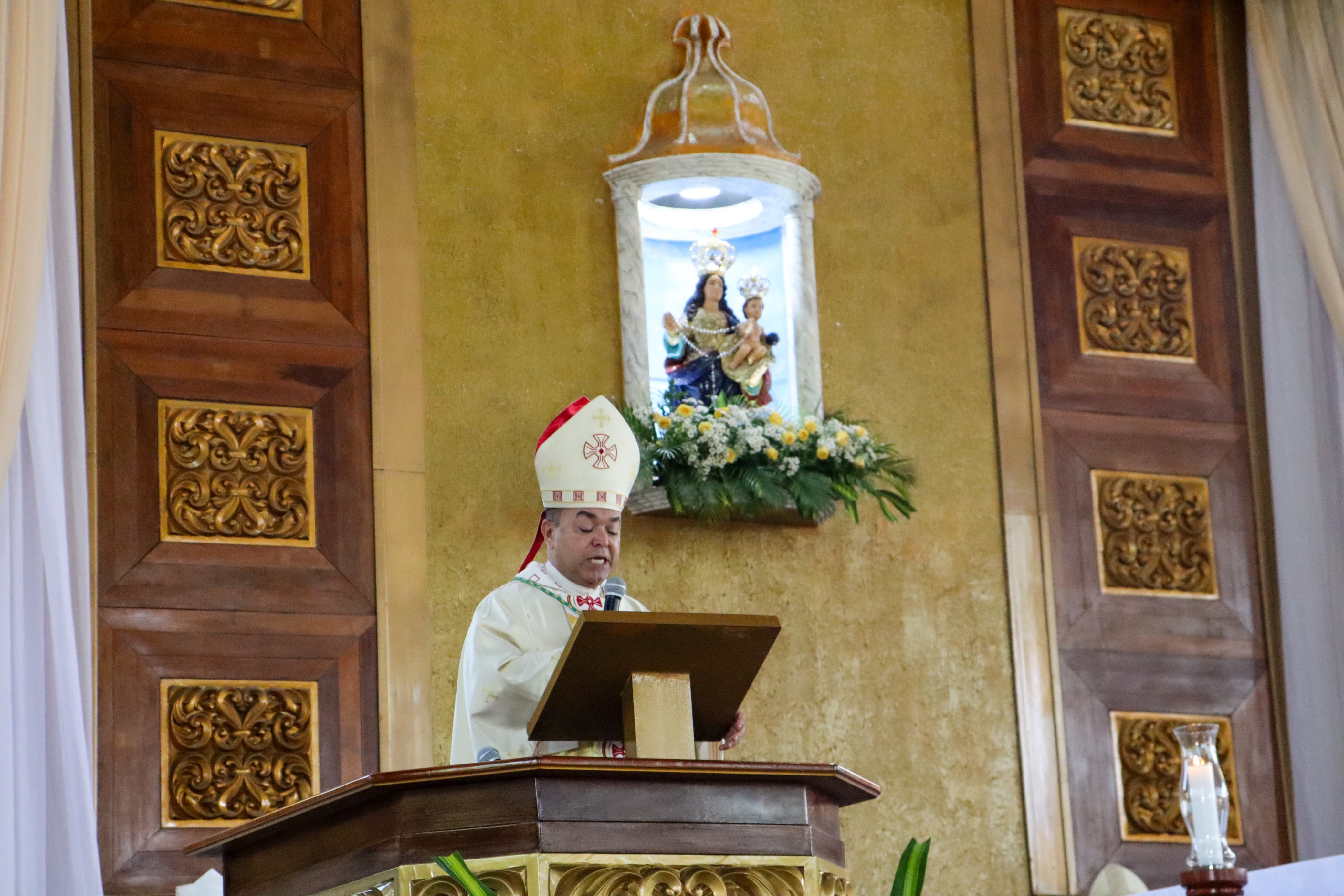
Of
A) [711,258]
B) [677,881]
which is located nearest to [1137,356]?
[711,258]

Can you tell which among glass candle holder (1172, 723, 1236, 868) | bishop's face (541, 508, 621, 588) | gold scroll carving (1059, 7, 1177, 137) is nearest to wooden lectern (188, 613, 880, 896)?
glass candle holder (1172, 723, 1236, 868)

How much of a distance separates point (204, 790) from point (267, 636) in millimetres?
443

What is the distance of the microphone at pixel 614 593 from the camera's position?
386cm

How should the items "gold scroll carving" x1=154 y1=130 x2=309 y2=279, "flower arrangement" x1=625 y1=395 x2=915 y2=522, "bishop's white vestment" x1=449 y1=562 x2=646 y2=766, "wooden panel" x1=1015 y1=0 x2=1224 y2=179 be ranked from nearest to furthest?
"bishop's white vestment" x1=449 y1=562 x2=646 y2=766 → "gold scroll carving" x1=154 y1=130 x2=309 y2=279 → "flower arrangement" x1=625 y1=395 x2=915 y2=522 → "wooden panel" x1=1015 y1=0 x2=1224 y2=179

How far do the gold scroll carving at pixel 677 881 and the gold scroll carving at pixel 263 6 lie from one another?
352 cm

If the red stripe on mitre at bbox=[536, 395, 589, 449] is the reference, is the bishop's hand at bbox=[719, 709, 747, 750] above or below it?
below

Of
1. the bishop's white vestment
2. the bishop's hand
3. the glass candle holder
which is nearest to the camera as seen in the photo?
the glass candle holder

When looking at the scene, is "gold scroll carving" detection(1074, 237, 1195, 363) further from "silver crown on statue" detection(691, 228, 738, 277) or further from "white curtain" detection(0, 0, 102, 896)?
"white curtain" detection(0, 0, 102, 896)

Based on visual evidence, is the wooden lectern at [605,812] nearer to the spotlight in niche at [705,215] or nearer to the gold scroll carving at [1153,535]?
the spotlight in niche at [705,215]

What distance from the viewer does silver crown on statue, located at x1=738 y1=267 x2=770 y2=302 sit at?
618 centimetres

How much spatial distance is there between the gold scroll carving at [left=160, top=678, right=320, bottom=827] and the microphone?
1.85 m

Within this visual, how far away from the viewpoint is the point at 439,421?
19.3 ft

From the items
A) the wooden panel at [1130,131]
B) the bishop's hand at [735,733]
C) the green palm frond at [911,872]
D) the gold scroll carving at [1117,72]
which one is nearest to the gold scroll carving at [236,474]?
the bishop's hand at [735,733]

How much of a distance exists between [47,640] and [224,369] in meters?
0.99
